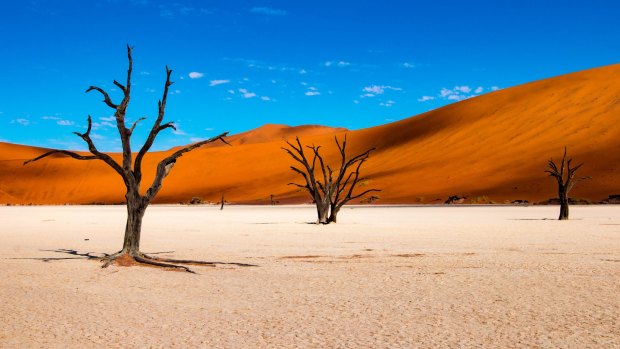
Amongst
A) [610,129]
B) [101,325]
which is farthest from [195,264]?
[610,129]

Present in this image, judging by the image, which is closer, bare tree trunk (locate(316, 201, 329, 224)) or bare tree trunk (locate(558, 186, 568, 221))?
bare tree trunk (locate(316, 201, 329, 224))

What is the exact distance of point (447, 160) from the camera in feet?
226

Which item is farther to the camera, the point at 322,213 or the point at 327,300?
the point at 322,213

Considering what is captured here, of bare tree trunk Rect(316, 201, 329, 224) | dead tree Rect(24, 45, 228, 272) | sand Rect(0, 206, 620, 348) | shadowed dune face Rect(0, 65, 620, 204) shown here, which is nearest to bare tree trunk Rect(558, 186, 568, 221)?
bare tree trunk Rect(316, 201, 329, 224)

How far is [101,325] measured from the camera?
19.9 feet

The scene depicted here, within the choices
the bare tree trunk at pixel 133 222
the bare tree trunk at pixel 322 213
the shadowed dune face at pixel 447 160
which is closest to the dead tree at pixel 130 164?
the bare tree trunk at pixel 133 222

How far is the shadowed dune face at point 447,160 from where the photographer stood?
55812 millimetres

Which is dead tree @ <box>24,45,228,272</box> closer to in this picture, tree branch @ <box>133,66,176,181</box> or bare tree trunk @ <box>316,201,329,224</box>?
tree branch @ <box>133,66,176,181</box>

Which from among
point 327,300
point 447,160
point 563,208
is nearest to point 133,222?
point 327,300

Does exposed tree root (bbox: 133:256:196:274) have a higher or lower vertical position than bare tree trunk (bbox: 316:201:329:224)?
lower

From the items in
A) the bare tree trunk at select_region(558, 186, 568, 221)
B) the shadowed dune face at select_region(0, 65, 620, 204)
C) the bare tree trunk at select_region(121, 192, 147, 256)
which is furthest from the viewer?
the shadowed dune face at select_region(0, 65, 620, 204)

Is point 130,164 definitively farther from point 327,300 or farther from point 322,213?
point 322,213

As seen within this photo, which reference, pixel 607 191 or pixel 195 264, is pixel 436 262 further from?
pixel 607 191

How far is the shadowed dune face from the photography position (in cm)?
5581
